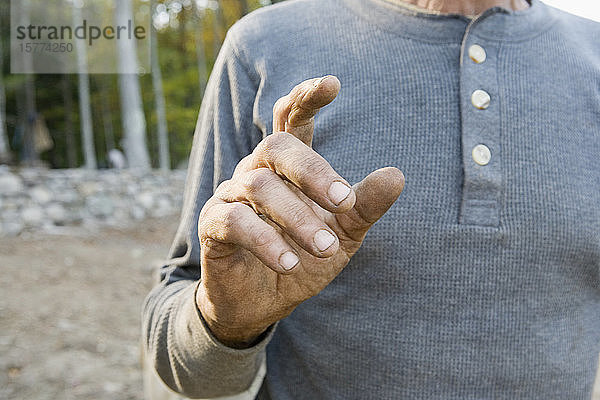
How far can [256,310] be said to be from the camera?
0.84 metres

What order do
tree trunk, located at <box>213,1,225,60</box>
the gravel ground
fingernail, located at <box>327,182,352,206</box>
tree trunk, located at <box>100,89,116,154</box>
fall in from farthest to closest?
tree trunk, located at <box>100,89,116,154</box>, tree trunk, located at <box>213,1,225,60</box>, the gravel ground, fingernail, located at <box>327,182,352,206</box>

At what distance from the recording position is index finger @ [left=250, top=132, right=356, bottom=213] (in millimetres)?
653

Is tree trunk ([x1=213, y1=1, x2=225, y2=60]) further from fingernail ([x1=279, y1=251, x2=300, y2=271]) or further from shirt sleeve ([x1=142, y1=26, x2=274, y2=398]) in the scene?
fingernail ([x1=279, y1=251, x2=300, y2=271])

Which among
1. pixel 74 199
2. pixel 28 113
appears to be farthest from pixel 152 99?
pixel 74 199

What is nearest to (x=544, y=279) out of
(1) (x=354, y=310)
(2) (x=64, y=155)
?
(1) (x=354, y=310)

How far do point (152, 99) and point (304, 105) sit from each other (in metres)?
27.1

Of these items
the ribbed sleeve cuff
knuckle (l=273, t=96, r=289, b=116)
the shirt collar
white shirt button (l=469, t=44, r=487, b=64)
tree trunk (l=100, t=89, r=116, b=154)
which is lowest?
tree trunk (l=100, t=89, r=116, b=154)

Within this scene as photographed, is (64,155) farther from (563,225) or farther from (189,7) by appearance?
(563,225)

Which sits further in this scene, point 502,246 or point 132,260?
point 132,260

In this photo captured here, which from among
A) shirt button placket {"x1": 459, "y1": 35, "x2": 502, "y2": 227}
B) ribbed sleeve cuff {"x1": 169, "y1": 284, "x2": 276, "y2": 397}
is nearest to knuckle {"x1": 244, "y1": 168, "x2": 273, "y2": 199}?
ribbed sleeve cuff {"x1": 169, "y1": 284, "x2": 276, "y2": 397}

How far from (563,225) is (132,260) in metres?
6.61

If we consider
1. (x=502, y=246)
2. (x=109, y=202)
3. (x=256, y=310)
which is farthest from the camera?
(x=109, y=202)

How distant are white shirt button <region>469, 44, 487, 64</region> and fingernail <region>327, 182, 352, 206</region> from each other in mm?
624

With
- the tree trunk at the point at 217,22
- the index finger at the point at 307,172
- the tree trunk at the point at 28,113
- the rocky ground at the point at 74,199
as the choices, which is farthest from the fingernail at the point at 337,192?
the tree trunk at the point at 217,22
